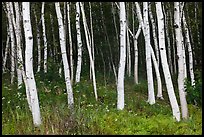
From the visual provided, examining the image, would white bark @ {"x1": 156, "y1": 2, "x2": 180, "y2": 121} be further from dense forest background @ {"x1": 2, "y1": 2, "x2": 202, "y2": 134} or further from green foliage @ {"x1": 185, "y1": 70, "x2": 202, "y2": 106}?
green foliage @ {"x1": 185, "y1": 70, "x2": 202, "y2": 106}

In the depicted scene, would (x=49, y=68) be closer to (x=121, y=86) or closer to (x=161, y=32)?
(x=121, y=86)

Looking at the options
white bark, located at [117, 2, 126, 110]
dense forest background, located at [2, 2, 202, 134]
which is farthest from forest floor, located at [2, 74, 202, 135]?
white bark, located at [117, 2, 126, 110]

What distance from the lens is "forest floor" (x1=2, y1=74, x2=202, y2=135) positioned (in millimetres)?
7773

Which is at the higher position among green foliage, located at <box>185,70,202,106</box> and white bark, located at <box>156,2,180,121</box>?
white bark, located at <box>156,2,180,121</box>

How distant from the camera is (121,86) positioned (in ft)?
35.3

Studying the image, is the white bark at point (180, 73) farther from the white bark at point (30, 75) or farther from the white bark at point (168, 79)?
the white bark at point (30, 75)

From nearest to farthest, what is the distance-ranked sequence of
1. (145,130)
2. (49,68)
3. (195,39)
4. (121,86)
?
(145,130) < (121,86) < (49,68) < (195,39)

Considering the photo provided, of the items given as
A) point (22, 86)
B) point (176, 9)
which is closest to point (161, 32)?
point (176, 9)

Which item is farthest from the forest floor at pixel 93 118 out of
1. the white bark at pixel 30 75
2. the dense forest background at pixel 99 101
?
the white bark at pixel 30 75

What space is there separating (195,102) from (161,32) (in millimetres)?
4218

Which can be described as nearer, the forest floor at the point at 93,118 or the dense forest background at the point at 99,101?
the forest floor at the point at 93,118

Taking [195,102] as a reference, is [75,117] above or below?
above

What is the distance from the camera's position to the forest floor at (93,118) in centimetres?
777

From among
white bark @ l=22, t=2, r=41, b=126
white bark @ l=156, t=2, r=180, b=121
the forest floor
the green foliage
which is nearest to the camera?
the forest floor
